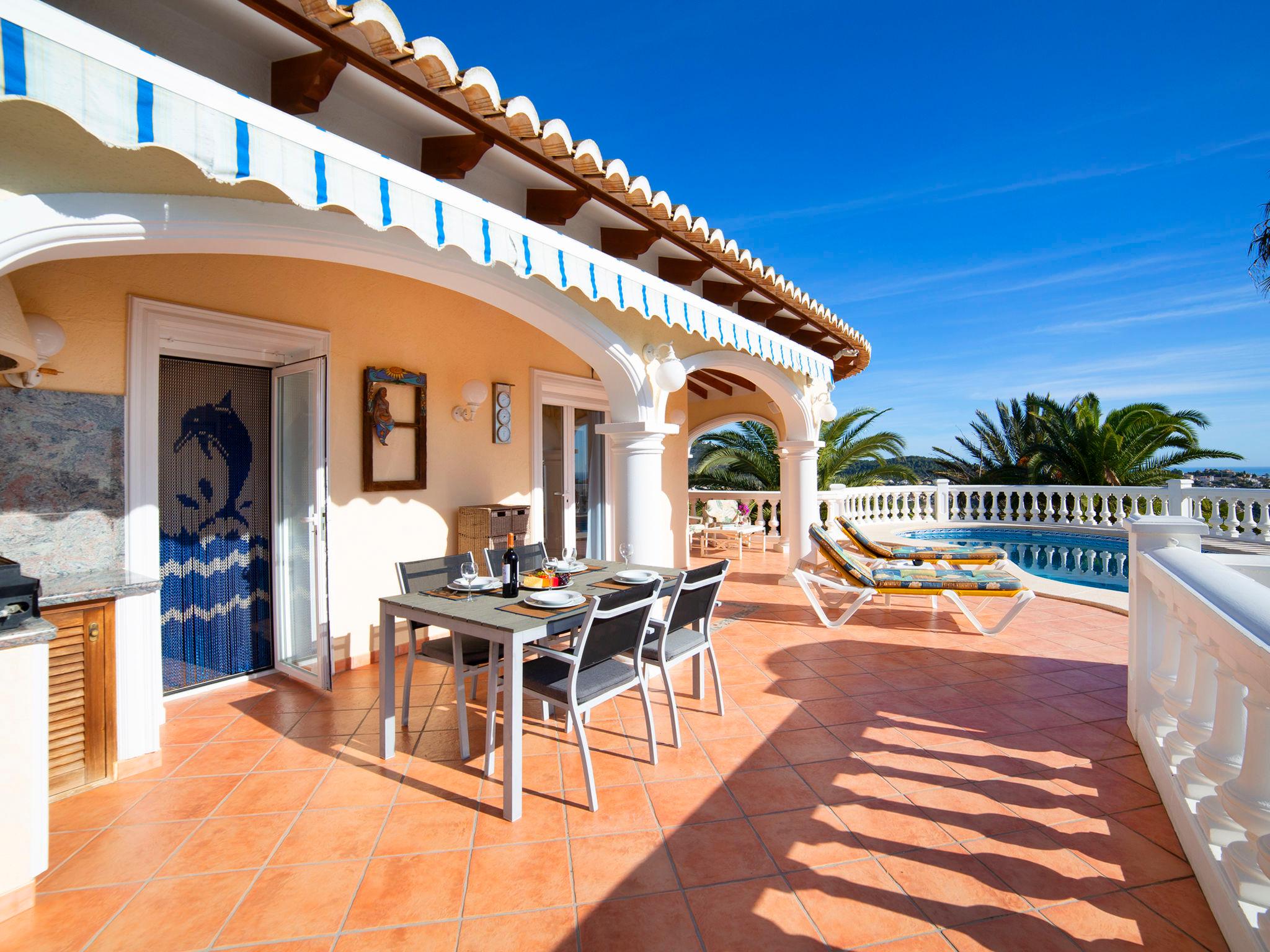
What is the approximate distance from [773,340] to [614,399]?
113 inches

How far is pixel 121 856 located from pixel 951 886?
15.9ft

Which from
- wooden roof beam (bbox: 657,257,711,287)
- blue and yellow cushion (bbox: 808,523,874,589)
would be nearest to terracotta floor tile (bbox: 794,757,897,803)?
blue and yellow cushion (bbox: 808,523,874,589)

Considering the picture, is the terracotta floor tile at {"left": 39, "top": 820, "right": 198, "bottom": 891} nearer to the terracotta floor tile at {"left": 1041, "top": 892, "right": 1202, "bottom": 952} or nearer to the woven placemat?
the woven placemat

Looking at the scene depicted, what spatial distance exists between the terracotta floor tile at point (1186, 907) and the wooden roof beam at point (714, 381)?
1110cm

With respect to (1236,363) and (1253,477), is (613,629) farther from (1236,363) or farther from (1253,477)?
(1236,363)

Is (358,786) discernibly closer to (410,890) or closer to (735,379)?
(410,890)

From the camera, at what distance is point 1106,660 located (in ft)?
23.4

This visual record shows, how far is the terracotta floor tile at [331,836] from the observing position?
3.58 m

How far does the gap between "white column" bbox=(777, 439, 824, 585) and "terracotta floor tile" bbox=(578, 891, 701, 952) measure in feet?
30.0

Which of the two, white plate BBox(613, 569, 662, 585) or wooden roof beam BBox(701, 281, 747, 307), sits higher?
wooden roof beam BBox(701, 281, 747, 307)

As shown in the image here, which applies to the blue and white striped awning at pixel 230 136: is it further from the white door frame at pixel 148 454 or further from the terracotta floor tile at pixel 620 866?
the terracotta floor tile at pixel 620 866

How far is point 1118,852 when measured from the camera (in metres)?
3.52

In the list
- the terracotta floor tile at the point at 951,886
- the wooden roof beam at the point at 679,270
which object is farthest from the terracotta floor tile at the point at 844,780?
the wooden roof beam at the point at 679,270

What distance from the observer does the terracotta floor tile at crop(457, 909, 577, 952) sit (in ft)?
9.36
